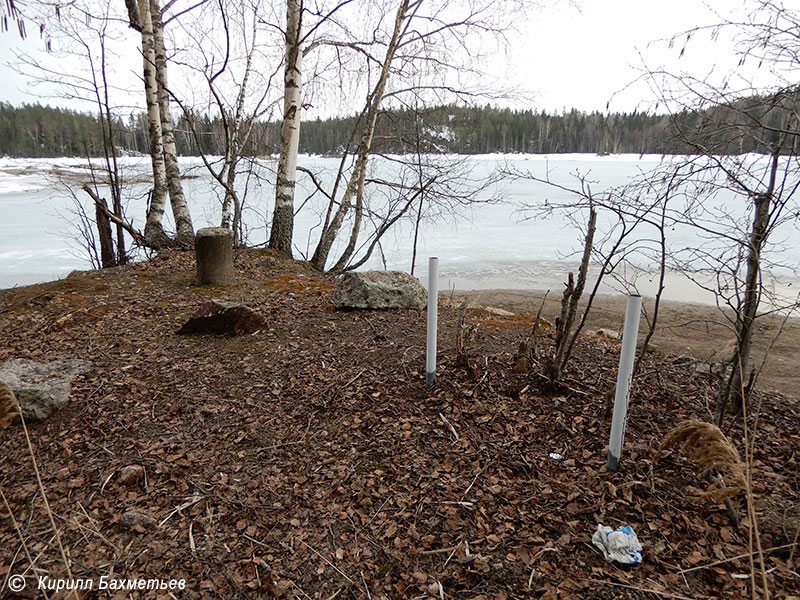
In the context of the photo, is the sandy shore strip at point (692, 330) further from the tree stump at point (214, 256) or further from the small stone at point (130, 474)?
the small stone at point (130, 474)

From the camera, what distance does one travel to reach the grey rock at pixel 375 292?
18.2 ft

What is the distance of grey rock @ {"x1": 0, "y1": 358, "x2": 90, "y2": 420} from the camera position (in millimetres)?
3236

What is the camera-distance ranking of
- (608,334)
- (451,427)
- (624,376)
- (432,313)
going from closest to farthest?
(624,376) < (451,427) < (432,313) < (608,334)

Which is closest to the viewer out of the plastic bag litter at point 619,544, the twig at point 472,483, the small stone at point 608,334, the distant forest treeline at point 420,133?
the plastic bag litter at point 619,544

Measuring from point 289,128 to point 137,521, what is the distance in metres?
6.87

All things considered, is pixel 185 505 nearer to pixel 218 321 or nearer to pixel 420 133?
pixel 218 321

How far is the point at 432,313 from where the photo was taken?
3262 mm

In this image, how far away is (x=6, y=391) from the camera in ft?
5.78

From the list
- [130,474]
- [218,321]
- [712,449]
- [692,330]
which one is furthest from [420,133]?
[712,449]

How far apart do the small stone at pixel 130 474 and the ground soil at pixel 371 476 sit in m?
0.02

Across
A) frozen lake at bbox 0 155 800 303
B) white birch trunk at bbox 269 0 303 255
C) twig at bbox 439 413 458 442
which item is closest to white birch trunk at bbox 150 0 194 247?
frozen lake at bbox 0 155 800 303

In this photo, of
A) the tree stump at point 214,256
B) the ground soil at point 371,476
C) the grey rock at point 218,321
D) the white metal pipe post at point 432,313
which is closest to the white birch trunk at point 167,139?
the tree stump at point 214,256

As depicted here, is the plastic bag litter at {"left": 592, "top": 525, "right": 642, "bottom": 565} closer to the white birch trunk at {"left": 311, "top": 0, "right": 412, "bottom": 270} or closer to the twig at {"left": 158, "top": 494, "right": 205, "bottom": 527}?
the twig at {"left": 158, "top": 494, "right": 205, "bottom": 527}

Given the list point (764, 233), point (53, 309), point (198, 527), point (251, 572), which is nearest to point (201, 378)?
point (198, 527)
